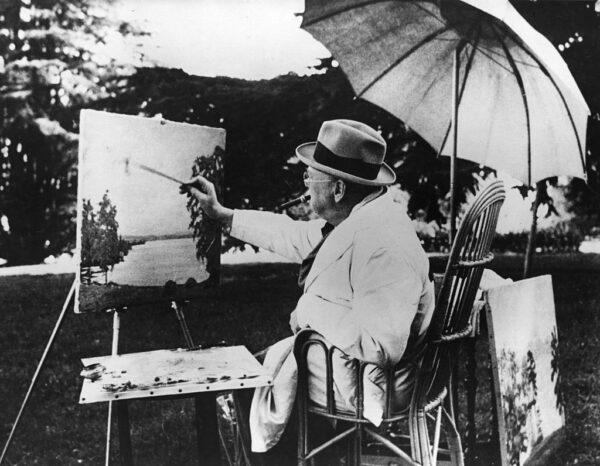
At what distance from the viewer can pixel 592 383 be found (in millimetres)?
3283

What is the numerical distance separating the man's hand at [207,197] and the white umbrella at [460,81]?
769 mm

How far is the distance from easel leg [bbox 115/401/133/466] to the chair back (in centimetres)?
91

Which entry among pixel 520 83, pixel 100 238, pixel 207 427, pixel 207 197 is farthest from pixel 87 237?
pixel 520 83

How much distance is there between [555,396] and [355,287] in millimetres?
1395

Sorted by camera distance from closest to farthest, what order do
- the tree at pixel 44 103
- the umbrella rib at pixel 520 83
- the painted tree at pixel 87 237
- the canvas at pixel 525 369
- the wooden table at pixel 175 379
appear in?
the wooden table at pixel 175 379
the painted tree at pixel 87 237
the canvas at pixel 525 369
the umbrella rib at pixel 520 83
the tree at pixel 44 103

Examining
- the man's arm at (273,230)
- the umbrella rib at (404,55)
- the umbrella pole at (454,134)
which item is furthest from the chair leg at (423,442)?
the umbrella rib at (404,55)

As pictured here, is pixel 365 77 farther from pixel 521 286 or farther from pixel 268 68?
pixel 521 286

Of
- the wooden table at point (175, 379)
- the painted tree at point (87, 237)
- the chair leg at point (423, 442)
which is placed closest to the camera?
the wooden table at point (175, 379)

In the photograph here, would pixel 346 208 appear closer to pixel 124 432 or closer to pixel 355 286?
pixel 355 286

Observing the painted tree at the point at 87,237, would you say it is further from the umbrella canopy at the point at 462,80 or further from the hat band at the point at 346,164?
the umbrella canopy at the point at 462,80

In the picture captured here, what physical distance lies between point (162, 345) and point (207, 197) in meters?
1.25

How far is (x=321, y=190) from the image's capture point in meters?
2.13

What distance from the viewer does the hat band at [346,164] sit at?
2.08 m

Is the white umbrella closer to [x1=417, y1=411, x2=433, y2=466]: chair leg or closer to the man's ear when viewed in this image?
the man's ear
